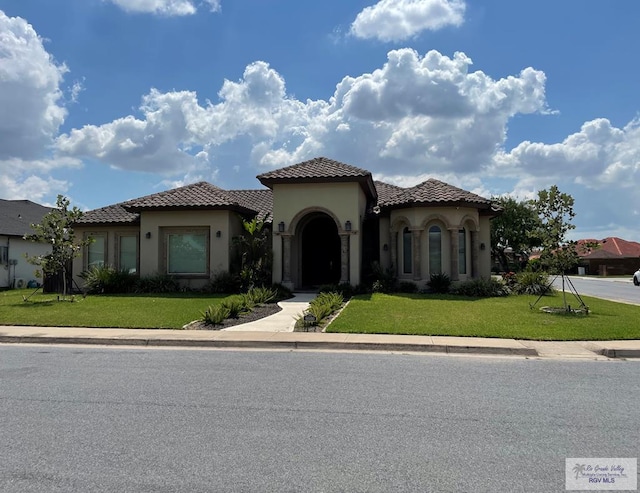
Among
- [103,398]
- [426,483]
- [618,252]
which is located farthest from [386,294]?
[618,252]

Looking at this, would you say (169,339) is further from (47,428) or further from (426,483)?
(426,483)

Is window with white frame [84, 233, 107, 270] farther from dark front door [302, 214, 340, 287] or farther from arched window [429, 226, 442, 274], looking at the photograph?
arched window [429, 226, 442, 274]

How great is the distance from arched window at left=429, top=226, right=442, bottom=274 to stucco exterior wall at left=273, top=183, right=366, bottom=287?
3026mm

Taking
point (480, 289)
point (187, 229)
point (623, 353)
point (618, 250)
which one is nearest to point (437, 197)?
point (480, 289)

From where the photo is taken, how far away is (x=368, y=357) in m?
9.20

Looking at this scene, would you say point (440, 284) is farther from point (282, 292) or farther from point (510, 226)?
point (510, 226)

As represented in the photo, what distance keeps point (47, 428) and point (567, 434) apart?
18.0ft

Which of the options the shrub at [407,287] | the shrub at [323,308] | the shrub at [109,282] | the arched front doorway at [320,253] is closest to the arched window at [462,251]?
the shrub at [407,287]

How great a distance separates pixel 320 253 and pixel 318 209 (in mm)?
3471

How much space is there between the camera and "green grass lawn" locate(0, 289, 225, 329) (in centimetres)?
1309

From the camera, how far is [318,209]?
20156mm

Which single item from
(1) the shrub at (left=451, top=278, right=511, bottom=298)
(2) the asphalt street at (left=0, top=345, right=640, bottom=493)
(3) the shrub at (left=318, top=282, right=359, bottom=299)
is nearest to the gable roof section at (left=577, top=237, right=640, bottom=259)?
(1) the shrub at (left=451, top=278, right=511, bottom=298)

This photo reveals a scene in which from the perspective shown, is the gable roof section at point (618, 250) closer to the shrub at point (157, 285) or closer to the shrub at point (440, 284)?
the shrub at point (440, 284)

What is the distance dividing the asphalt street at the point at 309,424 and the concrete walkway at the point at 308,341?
1022mm
